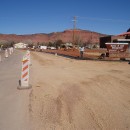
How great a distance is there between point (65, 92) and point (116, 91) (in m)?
2.00

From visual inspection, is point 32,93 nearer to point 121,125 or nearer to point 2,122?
point 2,122

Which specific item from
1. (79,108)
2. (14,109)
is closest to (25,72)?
(14,109)

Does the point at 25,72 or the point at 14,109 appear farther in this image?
the point at 25,72

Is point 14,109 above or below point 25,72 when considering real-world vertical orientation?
below

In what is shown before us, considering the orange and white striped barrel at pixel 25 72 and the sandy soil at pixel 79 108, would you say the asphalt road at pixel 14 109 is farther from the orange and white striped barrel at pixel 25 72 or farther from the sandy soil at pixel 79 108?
the orange and white striped barrel at pixel 25 72

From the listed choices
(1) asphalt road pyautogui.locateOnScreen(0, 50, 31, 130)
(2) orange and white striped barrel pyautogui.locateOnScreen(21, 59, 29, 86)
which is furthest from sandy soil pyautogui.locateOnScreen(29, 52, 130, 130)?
(2) orange and white striped barrel pyautogui.locateOnScreen(21, 59, 29, 86)

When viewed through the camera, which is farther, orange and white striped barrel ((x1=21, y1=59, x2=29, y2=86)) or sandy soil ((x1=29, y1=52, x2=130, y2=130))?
orange and white striped barrel ((x1=21, y1=59, x2=29, y2=86))

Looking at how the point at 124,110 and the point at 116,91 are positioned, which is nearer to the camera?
the point at 124,110

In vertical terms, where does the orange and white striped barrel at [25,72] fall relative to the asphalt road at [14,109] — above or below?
above

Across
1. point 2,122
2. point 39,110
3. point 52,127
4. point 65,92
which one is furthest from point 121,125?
point 65,92

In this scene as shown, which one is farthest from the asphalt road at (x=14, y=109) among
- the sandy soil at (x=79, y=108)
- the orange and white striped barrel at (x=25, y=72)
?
the orange and white striped barrel at (x=25, y=72)

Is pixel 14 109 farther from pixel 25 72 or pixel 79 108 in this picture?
pixel 25 72

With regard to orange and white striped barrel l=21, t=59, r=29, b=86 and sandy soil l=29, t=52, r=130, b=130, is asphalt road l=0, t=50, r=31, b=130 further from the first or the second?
orange and white striped barrel l=21, t=59, r=29, b=86

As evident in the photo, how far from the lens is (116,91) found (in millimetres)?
9602
